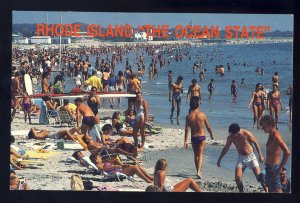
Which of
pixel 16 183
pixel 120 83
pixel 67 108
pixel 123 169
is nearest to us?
pixel 16 183

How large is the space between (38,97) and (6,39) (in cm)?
124

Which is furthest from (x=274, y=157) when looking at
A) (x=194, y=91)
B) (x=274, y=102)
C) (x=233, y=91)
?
(x=194, y=91)

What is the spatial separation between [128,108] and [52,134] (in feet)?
3.64

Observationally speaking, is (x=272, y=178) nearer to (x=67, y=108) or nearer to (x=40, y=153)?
(x=67, y=108)

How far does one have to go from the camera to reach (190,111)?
12594mm

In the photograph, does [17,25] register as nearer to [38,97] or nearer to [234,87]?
[38,97]

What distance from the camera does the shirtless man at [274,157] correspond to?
12.3m

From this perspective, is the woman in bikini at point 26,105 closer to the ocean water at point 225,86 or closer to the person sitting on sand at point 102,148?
the person sitting on sand at point 102,148

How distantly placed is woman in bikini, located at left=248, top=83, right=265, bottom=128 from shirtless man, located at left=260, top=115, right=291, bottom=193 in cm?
25

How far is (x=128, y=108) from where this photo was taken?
12.7 metres

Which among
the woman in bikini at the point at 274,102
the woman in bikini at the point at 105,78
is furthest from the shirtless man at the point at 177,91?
the woman in bikini at the point at 274,102

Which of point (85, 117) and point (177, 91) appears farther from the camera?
point (85, 117)

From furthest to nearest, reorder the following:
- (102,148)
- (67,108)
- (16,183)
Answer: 1. (67,108)
2. (102,148)
3. (16,183)

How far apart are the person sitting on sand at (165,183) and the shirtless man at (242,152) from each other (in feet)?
1.46
